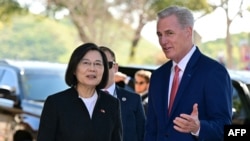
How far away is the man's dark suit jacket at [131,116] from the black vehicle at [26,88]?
3025 millimetres

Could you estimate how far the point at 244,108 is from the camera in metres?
8.15

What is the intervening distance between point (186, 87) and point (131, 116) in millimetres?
1824

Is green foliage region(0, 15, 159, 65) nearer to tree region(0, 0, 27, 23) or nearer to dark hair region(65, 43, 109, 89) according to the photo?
tree region(0, 0, 27, 23)

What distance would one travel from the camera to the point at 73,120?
4.79m

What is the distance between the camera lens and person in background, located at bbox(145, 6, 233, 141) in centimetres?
410

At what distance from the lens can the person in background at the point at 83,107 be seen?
477cm

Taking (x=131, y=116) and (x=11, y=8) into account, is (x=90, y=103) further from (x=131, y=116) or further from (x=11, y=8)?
(x=11, y=8)

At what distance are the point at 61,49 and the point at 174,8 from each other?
64.2m

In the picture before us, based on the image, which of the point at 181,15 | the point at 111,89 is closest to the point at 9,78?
the point at 111,89

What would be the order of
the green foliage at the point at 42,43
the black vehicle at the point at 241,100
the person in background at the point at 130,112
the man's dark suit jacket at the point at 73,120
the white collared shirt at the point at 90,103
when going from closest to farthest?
the man's dark suit jacket at the point at 73,120 < the white collared shirt at the point at 90,103 < the person in background at the point at 130,112 < the black vehicle at the point at 241,100 < the green foliage at the point at 42,43

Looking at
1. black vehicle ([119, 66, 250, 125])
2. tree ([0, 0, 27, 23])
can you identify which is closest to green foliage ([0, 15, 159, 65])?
tree ([0, 0, 27, 23])

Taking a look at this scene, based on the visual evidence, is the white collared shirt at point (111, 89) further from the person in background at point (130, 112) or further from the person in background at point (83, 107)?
the person in background at point (83, 107)

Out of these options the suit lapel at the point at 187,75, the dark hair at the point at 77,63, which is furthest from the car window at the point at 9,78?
the suit lapel at the point at 187,75

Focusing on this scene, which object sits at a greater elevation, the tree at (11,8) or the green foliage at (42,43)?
the tree at (11,8)
